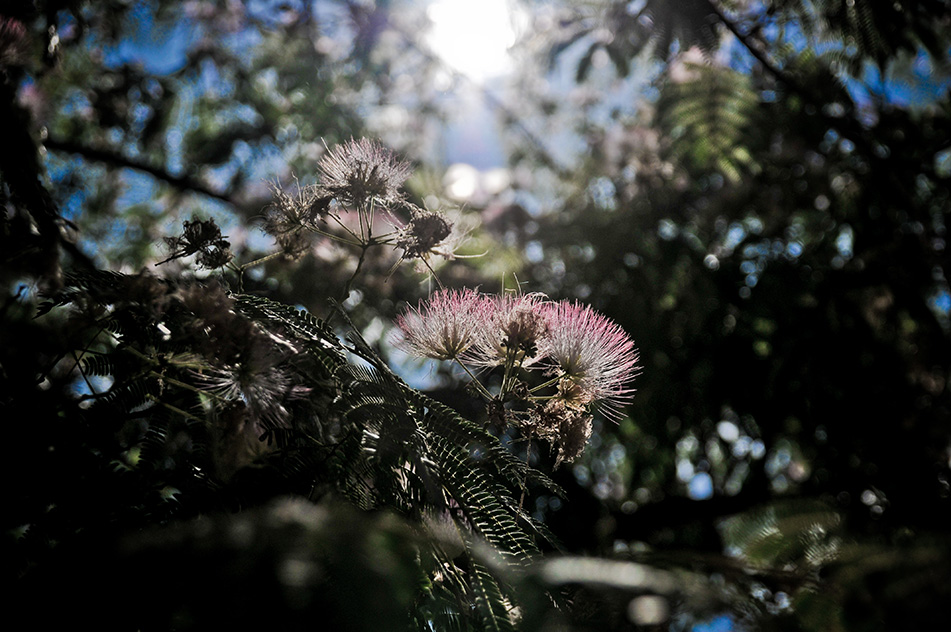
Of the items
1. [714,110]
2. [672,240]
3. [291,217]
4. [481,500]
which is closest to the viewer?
[481,500]

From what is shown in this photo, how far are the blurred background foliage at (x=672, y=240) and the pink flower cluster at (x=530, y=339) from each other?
0.25 meters

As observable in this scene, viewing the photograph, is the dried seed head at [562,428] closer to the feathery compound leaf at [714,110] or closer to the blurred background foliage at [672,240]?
the blurred background foliage at [672,240]

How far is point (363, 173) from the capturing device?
1.77m

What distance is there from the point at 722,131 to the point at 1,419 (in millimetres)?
3873

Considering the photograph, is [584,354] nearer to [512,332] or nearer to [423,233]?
[512,332]

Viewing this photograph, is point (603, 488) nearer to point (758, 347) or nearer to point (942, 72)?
point (758, 347)

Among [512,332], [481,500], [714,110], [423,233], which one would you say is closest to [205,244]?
[423,233]

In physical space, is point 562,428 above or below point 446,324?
below

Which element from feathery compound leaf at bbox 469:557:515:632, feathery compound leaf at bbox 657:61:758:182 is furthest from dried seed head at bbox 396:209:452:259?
feathery compound leaf at bbox 657:61:758:182

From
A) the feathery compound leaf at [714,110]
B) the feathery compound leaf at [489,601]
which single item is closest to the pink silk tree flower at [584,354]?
the feathery compound leaf at [489,601]

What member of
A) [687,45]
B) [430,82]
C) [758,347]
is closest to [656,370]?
[758,347]

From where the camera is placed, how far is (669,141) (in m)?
5.65

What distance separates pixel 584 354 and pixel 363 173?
82 centimetres

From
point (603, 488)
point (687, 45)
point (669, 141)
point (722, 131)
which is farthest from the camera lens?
point (669, 141)
